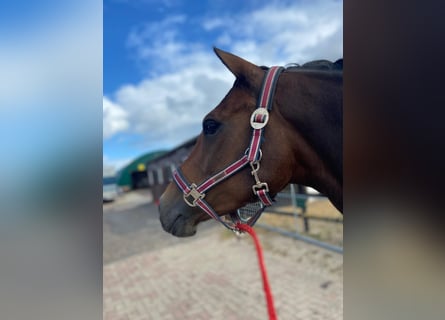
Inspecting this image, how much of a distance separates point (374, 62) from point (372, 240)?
0.40 m

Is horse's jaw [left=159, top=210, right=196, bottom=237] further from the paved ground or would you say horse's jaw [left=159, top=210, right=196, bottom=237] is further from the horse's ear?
the paved ground

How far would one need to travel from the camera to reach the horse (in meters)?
1.13

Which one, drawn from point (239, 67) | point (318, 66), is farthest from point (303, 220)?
point (239, 67)

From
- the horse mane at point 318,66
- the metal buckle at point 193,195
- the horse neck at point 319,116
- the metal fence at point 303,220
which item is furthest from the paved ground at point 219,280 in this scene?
the horse mane at point 318,66

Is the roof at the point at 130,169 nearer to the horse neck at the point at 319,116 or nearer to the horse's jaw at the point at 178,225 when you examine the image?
the horse's jaw at the point at 178,225

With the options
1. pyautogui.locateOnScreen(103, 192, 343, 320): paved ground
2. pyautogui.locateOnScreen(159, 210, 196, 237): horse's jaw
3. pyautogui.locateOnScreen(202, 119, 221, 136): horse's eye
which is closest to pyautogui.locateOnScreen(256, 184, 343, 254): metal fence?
pyautogui.locateOnScreen(103, 192, 343, 320): paved ground

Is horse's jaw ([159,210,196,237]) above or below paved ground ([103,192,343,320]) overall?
above

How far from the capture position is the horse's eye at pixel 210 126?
124 cm

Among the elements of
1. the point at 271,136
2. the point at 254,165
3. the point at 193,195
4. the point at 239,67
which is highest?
the point at 239,67

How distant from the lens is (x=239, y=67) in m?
1.18

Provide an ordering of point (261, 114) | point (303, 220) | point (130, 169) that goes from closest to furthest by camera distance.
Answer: point (261, 114) < point (303, 220) < point (130, 169)

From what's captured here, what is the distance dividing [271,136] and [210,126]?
30cm

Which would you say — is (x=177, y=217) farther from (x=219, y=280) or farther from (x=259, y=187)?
(x=219, y=280)

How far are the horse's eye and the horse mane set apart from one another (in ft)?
1.23
